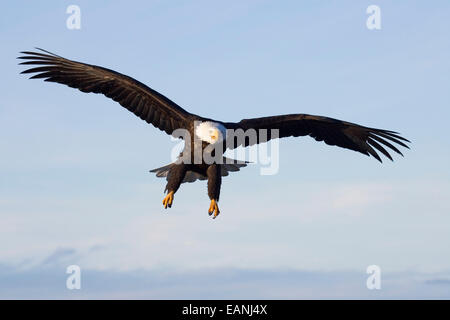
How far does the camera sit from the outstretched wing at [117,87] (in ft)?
36.1

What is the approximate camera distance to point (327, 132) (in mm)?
12016

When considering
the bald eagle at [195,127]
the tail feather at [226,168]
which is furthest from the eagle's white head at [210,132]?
the tail feather at [226,168]

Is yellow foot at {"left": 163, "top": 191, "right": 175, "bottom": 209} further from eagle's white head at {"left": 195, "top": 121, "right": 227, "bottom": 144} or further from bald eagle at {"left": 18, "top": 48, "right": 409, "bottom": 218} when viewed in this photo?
eagle's white head at {"left": 195, "top": 121, "right": 227, "bottom": 144}

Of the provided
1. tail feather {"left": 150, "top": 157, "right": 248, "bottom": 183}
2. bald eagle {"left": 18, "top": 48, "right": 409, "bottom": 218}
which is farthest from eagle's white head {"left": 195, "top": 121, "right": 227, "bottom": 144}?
tail feather {"left": 150, "top": 157, "right": 248, "bottom": 183}

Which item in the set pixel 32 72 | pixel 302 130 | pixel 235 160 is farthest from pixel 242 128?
pixel 32 72

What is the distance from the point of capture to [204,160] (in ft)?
34.6

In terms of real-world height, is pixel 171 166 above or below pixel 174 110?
below

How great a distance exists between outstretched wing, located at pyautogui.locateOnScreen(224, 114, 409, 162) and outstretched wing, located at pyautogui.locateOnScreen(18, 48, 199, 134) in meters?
1.00

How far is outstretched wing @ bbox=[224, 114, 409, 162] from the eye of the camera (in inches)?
444

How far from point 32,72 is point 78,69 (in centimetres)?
75

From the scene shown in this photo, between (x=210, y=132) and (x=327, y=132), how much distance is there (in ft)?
8.23

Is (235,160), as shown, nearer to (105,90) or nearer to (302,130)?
(302,130)

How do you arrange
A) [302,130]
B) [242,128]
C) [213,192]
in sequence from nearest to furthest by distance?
[213,192], [242,128], [302,130]

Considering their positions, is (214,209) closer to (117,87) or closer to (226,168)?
(226,168)
